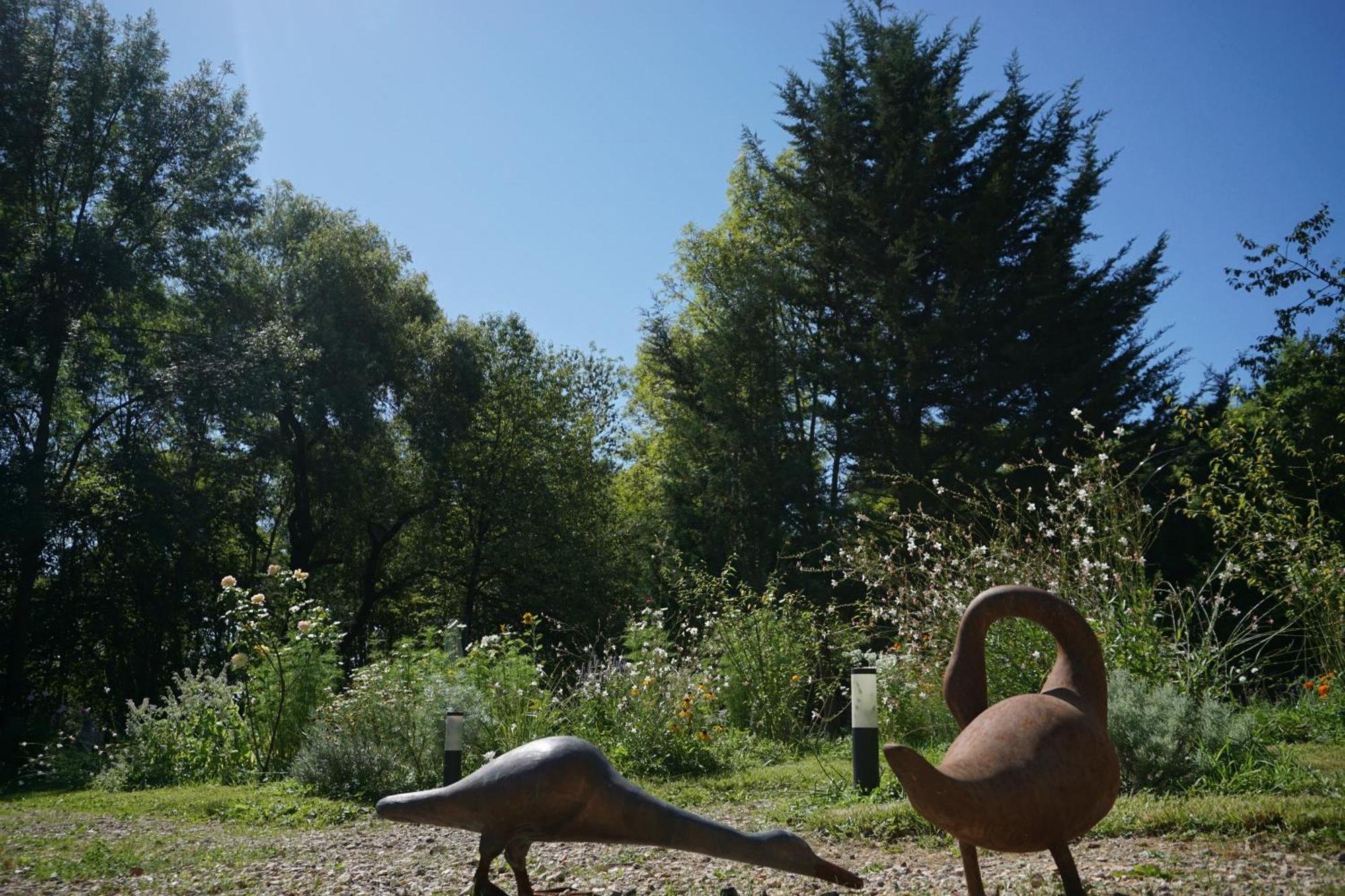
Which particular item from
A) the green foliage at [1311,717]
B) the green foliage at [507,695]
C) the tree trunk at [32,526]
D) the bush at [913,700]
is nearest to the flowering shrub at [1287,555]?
the green foliage at [1311,717]

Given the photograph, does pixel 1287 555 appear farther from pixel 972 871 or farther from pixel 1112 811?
pixel 972 871

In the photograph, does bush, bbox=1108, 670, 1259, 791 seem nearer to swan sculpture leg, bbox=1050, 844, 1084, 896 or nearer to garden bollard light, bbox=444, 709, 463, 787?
swan sculpture leg, bbox=1050, 844, 1084, 896

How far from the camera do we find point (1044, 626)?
9.71 feet

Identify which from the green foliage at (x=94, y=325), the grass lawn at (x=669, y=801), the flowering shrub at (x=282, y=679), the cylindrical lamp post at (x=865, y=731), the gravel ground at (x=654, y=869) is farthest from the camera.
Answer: the green foliage at (x=94, y=325)

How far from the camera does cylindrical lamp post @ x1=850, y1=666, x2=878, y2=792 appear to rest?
554 cm

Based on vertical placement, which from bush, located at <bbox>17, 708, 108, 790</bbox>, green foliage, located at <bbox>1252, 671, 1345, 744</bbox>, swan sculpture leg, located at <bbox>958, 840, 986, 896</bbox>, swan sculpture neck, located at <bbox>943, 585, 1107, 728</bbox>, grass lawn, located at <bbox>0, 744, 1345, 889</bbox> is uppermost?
swan sculpture neck, located at <bbox>943, 585, 1107, 728</bbox>

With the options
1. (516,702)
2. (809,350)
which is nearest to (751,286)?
(809,350)

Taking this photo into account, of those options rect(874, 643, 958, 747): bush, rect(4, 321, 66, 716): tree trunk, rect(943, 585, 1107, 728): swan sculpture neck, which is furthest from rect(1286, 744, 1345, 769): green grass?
rect(4, 321, 66, 716): tree trunk

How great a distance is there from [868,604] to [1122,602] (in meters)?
3.18

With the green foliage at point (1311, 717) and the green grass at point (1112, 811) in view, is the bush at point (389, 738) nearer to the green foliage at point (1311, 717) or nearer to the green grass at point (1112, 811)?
the green grass at point (1112, 811)

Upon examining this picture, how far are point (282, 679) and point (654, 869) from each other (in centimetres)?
557

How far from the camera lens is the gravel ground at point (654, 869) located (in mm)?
3410

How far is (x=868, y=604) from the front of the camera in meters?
9.24

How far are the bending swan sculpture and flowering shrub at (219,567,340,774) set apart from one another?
6.72m
